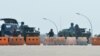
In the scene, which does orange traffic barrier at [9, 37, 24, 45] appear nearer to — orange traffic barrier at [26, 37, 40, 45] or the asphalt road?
orange traffic barrier at [26, 37, 40, 45]

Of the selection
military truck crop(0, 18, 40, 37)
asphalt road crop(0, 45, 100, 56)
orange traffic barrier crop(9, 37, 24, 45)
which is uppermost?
military truck crop(0, 18, 40, 37)

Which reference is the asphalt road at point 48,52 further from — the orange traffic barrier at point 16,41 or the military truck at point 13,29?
the military truck at point 13,29

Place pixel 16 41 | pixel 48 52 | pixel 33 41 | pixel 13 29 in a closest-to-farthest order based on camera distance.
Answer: pixel 48 52 → pixel 16 41 → pixel 33 41 → pixel 13 29

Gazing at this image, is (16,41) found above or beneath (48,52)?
above

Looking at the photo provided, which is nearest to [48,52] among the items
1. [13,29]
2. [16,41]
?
[16,41]

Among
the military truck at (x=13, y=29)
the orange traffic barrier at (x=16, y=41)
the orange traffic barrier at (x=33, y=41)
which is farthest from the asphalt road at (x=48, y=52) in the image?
the military truck at (x=13, y=29)

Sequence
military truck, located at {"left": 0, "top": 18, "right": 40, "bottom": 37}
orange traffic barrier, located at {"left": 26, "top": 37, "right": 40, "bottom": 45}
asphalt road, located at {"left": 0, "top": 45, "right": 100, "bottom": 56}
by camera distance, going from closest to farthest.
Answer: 1. asphalt road, located at {"left": 0, "top": 45, "right": 100, "bottom": 56}
2. orange traffic barrier, located at {"left": 26, "top": 37, "right": 40, "bottom": 45}
3. military truck, located at {"left": 0, "top": 18, "right": 40, "bottom": 37}

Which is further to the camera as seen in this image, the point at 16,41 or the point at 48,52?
the point at 16,41

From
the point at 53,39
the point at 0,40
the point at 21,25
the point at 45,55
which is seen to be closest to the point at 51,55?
the point at 45,55

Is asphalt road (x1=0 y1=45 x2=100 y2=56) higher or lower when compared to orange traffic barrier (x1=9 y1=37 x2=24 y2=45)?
lower

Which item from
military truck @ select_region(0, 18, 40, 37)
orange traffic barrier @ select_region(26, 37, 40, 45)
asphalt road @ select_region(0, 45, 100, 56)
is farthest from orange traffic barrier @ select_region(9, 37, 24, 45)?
asphalt road @ select_region(0, 45, 100, 56)

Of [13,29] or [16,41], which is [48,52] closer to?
[16,41]

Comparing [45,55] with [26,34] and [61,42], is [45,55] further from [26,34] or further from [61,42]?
[26,34]

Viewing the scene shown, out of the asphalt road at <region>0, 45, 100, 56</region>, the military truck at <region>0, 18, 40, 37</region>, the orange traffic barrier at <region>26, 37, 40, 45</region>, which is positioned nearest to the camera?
the asphalt road at <region>0, 45, 100, 56</region>
